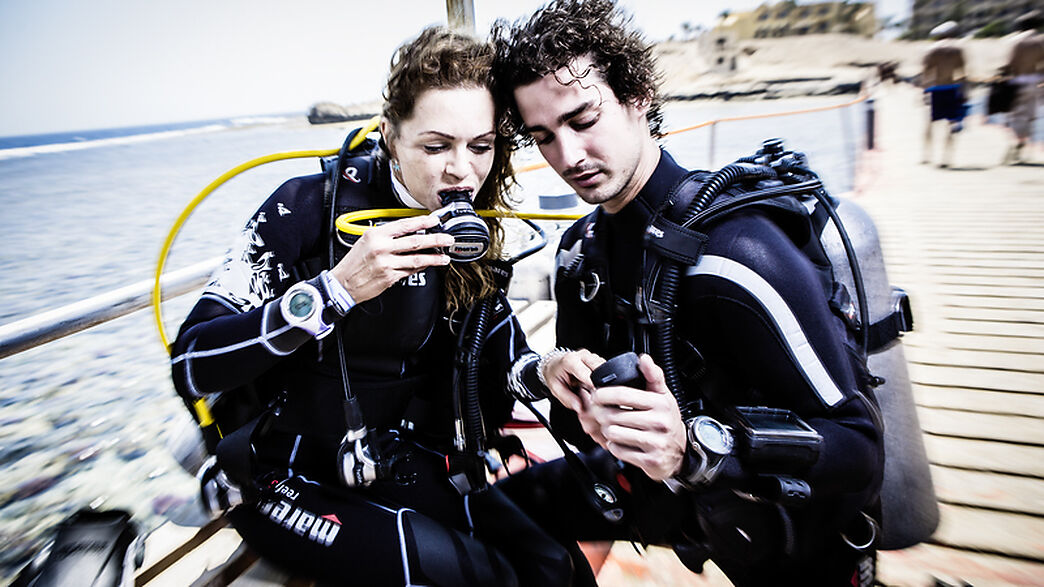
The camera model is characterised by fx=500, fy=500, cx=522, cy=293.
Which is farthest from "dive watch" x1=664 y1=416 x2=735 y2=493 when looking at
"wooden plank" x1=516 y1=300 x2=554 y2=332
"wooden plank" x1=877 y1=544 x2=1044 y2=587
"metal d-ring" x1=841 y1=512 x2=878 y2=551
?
"wooden plank" x1=516 y1=300 x2=554 y2=332

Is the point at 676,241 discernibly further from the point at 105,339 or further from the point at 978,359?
the point at 105,339

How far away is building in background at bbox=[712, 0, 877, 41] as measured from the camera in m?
63.8

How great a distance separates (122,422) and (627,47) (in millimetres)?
7000

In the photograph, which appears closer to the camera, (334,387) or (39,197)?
(334,387)

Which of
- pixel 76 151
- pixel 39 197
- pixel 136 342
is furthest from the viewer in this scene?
pixel 76 151

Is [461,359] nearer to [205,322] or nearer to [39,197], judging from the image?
[205,322]

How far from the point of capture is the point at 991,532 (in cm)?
185

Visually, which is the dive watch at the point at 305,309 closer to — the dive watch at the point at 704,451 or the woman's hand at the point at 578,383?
the woman's hand at the point at 578,383

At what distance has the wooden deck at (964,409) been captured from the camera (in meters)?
1.77

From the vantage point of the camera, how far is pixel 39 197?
70.3 ft

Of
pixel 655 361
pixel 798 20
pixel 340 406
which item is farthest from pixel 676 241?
pixel 798 20

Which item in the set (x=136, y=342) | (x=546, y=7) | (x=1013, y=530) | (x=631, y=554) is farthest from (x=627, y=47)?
(x=136, y=342)

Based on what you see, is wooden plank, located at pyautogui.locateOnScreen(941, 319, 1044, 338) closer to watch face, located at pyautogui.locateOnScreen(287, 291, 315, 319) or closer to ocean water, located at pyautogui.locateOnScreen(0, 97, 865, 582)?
ocean water, located at pyautogui.locateOnScreen(0, 97, 865, 582)

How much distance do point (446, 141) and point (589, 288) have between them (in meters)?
0.66
